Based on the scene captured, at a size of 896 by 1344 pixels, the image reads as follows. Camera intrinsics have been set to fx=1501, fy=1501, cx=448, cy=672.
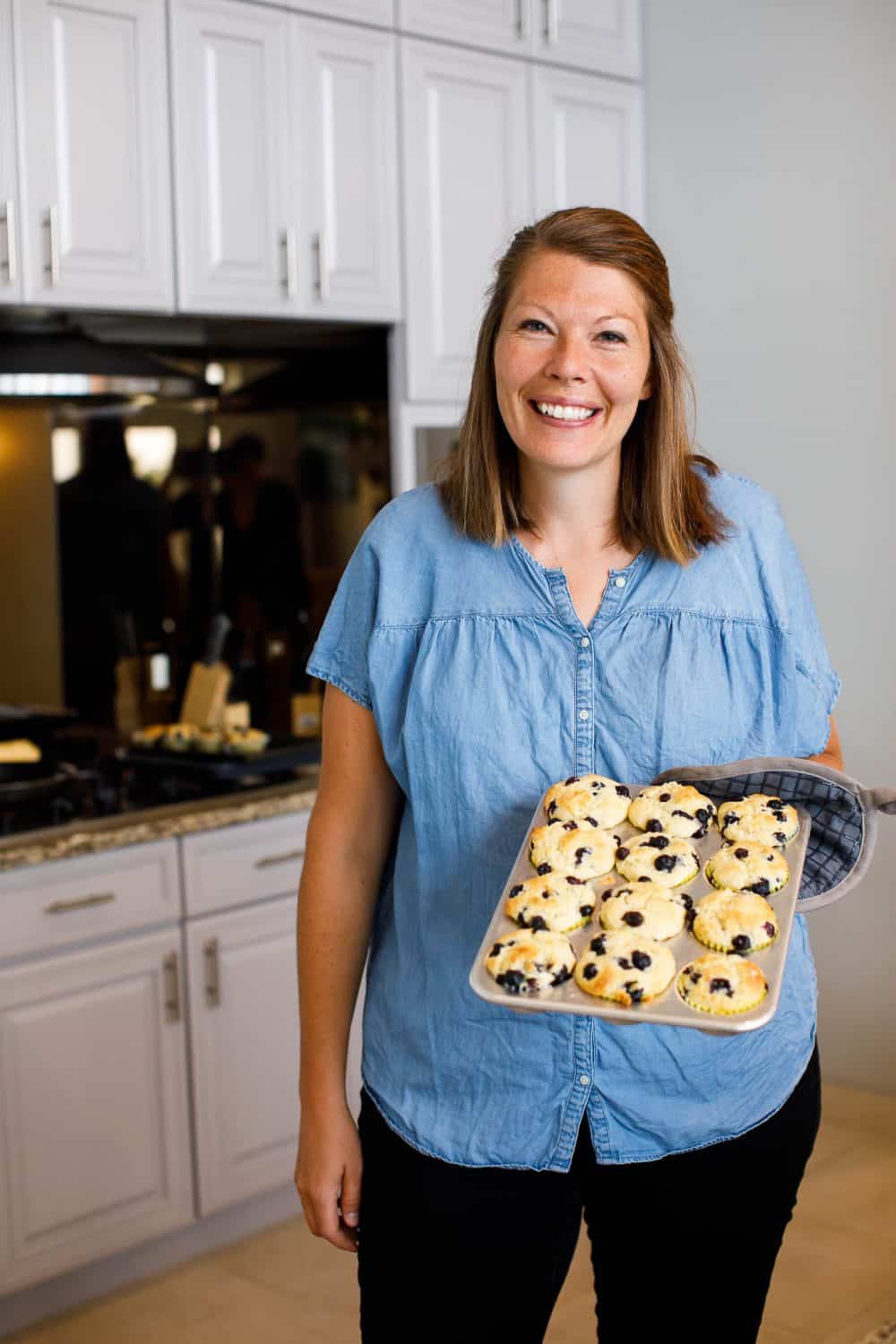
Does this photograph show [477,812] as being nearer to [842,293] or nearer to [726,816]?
[726,816]

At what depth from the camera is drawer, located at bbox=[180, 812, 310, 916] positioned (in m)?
2.61

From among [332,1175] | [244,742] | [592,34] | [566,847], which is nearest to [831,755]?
[566,847]

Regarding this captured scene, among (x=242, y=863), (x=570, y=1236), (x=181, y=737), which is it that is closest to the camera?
(x=570, y=1236)

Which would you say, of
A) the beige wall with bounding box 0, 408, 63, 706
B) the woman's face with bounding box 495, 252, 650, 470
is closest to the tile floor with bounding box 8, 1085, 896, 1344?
the beige wall with bounding box 0, 408, 63, 706

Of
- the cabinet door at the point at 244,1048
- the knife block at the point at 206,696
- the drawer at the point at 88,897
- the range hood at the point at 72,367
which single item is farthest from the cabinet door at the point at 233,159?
the cabinet door at the point at 244,1048

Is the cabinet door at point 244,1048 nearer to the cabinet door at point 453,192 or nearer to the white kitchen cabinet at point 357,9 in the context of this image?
the cabinet door at point 453,192

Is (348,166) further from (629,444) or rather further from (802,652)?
(802,652)

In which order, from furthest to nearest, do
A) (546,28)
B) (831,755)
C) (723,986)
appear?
(546,28)
(831,755)
(723,986)

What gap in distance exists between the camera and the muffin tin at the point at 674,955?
102 centimetres

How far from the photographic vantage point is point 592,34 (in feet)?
11.1

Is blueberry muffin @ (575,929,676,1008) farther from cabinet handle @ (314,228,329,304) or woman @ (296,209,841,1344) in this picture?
cabinet handle @ (314,228,329,304)

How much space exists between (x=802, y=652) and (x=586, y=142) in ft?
7.72

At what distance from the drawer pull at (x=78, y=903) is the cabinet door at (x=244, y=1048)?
182 mm

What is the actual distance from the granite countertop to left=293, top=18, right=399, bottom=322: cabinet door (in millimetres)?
950
